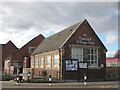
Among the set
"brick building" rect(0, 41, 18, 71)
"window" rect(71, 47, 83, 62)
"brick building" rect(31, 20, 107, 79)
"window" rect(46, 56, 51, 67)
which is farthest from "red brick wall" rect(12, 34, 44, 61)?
"window" rect(71, 47, 83, 62)

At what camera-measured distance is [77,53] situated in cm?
3114

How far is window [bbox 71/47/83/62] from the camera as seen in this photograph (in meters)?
30.8

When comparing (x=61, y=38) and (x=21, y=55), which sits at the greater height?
(x=61, y=38)

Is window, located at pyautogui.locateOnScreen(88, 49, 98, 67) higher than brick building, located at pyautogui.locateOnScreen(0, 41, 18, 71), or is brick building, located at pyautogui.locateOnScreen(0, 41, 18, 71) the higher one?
brick building, located at pyautogui.locateOnScreen(0, 41, 18, 71)

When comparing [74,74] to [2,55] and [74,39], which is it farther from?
[2,55]

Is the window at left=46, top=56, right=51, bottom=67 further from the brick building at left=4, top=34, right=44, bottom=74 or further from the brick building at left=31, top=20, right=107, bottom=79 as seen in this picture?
the brick building at left=4, top=34, right=44, bottom=74

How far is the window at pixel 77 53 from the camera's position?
30.8 metres

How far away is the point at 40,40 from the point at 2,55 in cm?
1870

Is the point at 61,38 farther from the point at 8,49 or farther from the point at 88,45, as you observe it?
the point at 8,49

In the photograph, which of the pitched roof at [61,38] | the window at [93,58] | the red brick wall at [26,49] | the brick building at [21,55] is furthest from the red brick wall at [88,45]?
the red brick wall at [26,49]

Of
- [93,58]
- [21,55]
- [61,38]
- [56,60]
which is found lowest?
[56,60]

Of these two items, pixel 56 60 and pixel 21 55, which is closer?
pixel 56 60

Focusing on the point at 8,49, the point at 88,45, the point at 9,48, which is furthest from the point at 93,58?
the point at 8,49

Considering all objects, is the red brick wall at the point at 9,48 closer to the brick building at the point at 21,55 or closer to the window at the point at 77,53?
the brick building at the point at 21,55
